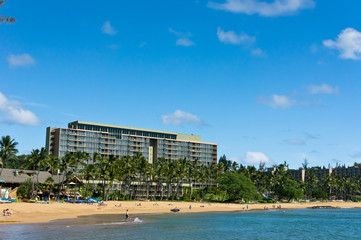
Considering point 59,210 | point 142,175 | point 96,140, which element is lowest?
point 59,210

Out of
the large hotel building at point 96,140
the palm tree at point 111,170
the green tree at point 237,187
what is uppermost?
the large hotel building at point 96,140

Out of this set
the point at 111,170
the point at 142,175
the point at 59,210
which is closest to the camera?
the point at 59,210

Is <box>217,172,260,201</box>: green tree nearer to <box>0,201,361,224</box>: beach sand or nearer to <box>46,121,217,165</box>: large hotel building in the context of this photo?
<box>0,201,361,224</box>: beach sand

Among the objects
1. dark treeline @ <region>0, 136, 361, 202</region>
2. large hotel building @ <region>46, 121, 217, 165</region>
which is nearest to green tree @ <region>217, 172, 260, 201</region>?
dark treeline @ <region>0, 136, 361, 202</region>

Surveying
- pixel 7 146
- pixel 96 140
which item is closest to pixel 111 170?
pixel 7 146

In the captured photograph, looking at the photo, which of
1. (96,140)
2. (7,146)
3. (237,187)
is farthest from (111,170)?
(96,140)

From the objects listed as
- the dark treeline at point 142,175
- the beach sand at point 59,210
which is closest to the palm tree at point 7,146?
the dark treeline at point 142,175

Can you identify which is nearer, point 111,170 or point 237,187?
point 111,170

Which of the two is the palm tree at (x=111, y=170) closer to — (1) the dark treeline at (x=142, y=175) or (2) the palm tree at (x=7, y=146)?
(1) the dark treeline at (x=142, y=175)

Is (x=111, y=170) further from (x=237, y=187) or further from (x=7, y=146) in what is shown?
(x=237, y=187)

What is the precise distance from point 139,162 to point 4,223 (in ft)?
254

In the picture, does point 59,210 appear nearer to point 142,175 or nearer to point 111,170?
point 111,170

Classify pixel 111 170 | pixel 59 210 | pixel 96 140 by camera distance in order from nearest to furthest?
pixel 59 210
pixel 111 170
pixel 96 140

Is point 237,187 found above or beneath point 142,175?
beneath
